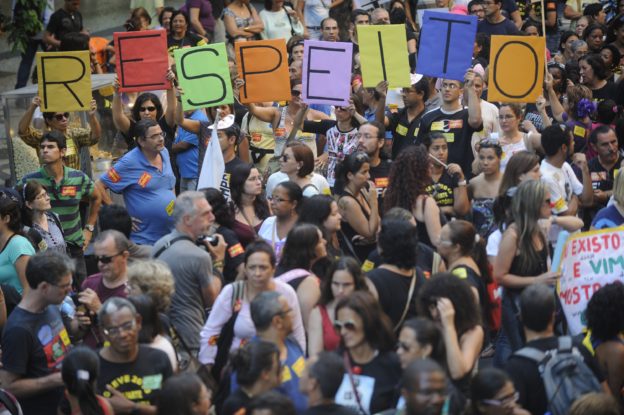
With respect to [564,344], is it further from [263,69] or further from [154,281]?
[263,69]

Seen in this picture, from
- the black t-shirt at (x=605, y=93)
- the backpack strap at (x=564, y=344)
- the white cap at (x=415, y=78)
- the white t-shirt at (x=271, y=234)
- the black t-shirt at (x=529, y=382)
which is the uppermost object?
the white cap at (x=415, y=78)

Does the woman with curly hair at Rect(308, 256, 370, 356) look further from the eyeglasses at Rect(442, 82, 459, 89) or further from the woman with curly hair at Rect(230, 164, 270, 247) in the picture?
the eyeglasses at Rect(442, 82, 459, 89)

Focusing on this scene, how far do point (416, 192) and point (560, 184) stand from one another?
53.6 inches

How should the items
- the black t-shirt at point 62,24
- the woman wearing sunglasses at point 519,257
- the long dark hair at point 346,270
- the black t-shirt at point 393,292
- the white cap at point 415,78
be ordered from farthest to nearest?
the black t-shirt at point 62,24, the white cap at point 415,78, the woman wearing sunglasses at point 519,257, the black t-shirt at point 393,292, the long dark hair at point 346,270

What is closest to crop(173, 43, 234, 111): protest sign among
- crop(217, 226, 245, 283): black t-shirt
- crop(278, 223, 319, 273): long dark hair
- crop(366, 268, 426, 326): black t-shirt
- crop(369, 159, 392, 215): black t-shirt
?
crop(369, 159, 392, 215): black t-shirt

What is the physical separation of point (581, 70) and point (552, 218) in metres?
4.59

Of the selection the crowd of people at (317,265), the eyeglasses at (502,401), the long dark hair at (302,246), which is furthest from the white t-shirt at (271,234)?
the eyeglasses at (502,401)

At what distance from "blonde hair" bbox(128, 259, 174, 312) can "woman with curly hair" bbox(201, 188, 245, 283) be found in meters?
1.15

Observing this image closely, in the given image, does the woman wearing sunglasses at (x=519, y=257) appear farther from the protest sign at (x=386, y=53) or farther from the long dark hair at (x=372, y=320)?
the protest sign at (x=386, y=53)

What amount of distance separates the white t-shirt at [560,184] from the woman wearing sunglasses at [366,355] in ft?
10.4

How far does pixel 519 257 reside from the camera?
23.9ft


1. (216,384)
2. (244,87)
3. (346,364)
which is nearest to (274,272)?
(216,384)

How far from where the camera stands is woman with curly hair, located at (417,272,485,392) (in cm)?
A: 595

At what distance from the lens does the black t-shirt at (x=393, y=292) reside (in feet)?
21.8
